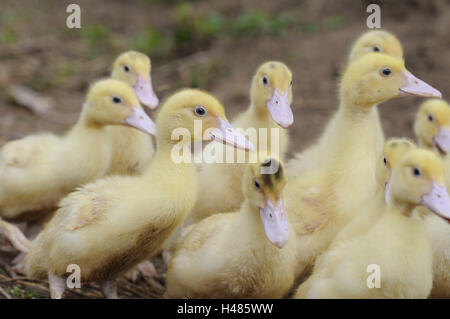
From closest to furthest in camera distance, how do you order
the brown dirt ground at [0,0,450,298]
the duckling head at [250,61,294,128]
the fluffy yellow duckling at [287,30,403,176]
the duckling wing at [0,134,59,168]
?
the duckling head at [250,61,294,128], the fluffy yellow duckling at [287,30,403,176], the duckling wing at [0,134,59,168], the brown dirt ground at [0,0,450,298]

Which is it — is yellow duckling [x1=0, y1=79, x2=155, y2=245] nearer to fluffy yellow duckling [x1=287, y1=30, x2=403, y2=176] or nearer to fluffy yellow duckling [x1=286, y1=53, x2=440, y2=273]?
fluffy yellow duckling [x1=287, y1=30, x2=403, y2=176]

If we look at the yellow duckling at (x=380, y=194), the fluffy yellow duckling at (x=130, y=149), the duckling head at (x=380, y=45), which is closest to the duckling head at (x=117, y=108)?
the fluffy yellow duckling at (x=130, y=149)

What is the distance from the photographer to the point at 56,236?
4.36m

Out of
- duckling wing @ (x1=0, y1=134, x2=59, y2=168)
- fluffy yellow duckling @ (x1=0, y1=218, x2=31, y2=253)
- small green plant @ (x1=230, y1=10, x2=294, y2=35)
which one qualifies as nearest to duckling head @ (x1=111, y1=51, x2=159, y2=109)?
duckling wing @ (x1=0, y1=134, x2=59, y2=168)

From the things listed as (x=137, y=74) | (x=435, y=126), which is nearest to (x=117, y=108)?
(x=137, y=74)

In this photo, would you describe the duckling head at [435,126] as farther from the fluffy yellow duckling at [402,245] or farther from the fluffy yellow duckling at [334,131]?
the fluffy yellow duckling at [402,245]

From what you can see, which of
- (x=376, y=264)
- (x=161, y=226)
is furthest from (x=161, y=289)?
(x=376, y=264)

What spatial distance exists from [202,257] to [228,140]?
2.48ft

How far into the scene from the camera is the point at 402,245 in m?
3.55

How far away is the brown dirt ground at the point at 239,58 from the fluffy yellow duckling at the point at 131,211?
3019 millimetres

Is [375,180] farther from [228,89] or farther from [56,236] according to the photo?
[228,89]

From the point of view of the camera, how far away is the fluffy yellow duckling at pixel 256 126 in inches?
188

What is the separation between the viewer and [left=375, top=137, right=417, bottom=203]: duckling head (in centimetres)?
400

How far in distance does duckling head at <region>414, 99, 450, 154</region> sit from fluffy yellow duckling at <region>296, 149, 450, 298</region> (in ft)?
5.25
